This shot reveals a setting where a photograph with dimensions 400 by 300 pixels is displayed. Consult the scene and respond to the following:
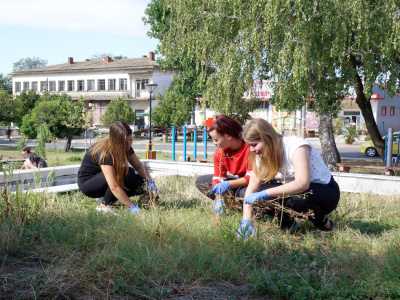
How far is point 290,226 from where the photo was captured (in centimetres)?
429

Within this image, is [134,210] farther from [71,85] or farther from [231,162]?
[71,85]

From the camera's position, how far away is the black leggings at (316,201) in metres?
4.05

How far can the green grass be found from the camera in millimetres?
2906

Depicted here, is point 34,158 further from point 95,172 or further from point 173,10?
point 173,10

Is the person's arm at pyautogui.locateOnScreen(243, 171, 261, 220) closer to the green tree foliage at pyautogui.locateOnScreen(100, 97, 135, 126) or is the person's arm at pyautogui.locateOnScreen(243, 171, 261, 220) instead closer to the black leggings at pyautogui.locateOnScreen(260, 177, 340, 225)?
the black leggings at pyautogui.locateOnScreen(260, 177, 340, 225)

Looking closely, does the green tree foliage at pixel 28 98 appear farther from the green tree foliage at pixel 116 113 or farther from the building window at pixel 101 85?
the building window at pixel 101 85

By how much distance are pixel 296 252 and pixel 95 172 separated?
2.67 m

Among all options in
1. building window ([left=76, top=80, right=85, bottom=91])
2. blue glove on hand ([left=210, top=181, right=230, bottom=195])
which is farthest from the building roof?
blue glove on hand ([left=210, top=181, right=230, bottom=195])

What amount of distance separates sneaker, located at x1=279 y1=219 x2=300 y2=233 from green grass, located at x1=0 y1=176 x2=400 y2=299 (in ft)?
0.28

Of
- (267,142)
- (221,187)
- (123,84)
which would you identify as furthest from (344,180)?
(123,84)

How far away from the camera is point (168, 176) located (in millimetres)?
7965

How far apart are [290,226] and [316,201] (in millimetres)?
362

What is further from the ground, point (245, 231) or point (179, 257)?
point (245, 231)

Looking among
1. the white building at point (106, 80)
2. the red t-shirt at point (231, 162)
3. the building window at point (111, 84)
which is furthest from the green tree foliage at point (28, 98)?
the red t-shirt at point (231, 162)
